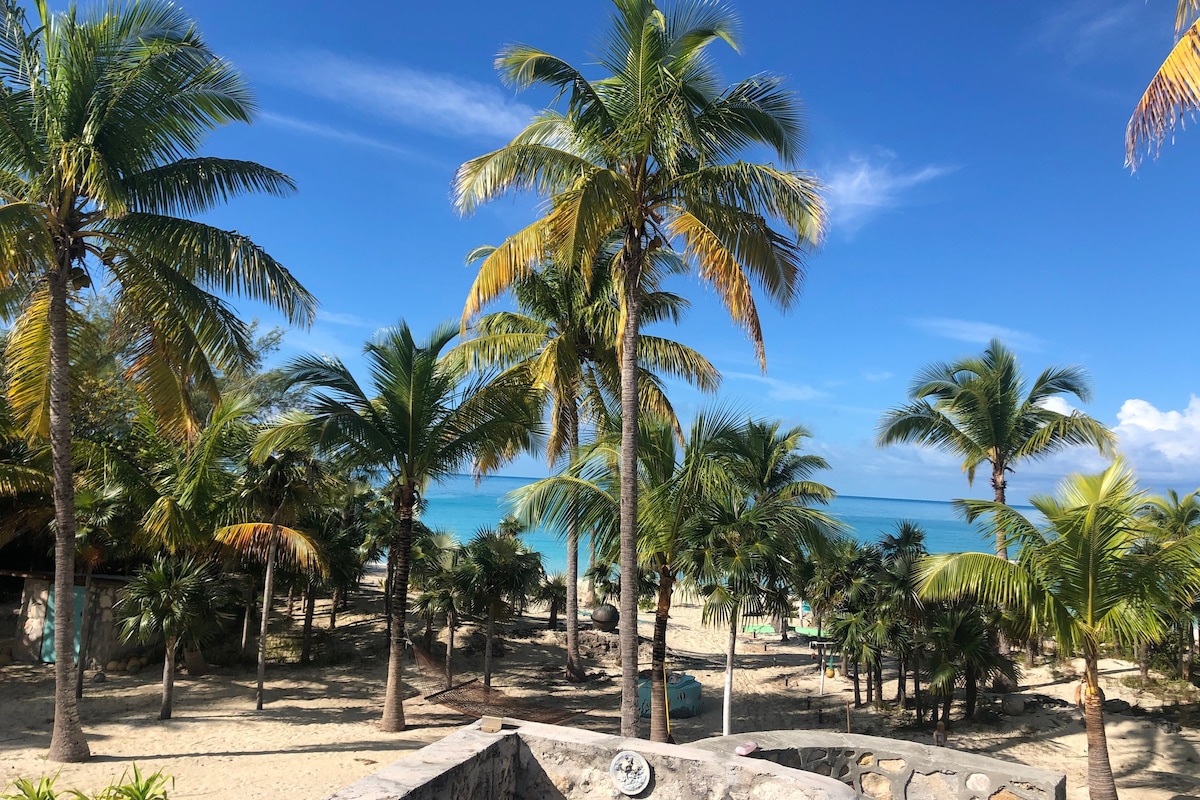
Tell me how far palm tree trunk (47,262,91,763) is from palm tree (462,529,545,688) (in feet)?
23.2

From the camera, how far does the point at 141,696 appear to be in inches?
558

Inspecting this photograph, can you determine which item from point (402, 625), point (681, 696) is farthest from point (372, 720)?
point (681, 696)

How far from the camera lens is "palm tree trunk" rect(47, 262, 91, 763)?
9586 mm

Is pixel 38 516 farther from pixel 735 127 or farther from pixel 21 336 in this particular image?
pixel 735 127

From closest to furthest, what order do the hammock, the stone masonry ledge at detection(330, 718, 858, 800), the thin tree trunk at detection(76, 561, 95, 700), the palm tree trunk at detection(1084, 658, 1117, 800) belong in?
the stone masonry ledge at detection(330, 718, 858, 800), the palm tree trunk at detection(1084, 658, 1117, 800), the hammock, the thin tree trunk at detection(76, 561, 95, 700)

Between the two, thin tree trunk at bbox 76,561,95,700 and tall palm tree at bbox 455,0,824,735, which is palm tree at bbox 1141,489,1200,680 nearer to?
tall palm tree at bbox 455,0,824,735

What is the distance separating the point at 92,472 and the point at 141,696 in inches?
171

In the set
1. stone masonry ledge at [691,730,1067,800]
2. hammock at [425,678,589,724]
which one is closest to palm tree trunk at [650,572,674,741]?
hammock at [425,678,589,724]

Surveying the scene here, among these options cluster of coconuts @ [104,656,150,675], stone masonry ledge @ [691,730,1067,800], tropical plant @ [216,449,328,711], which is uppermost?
tropical plant @ [216,449,328,711]

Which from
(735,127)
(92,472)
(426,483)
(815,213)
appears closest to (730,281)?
(815,213)

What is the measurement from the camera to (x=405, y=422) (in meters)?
13.0

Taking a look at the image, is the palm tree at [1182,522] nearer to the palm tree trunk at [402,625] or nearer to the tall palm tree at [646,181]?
the tall palm tree at [646,181]

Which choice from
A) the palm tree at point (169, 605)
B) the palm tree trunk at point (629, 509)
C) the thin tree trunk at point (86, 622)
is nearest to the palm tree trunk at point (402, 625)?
the palm tree at point (169, 605)

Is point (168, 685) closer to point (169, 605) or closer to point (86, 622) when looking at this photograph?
point (169, 605)
